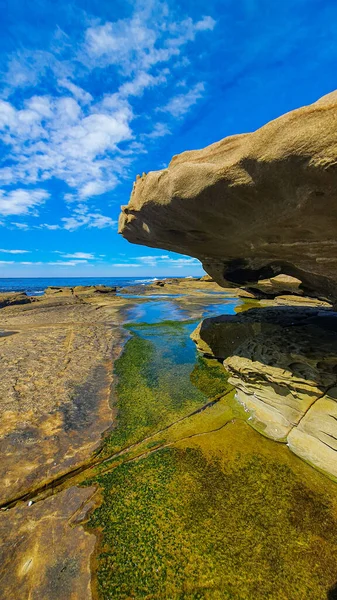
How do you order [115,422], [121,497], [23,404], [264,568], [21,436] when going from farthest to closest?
[23,404]
[115,422]
[21,436]
[121,497]
[264,568]

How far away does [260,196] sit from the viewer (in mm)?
4277

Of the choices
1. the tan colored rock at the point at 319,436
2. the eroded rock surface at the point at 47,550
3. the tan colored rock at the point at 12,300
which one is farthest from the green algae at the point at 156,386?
the tan colored rock at the point at 12,300

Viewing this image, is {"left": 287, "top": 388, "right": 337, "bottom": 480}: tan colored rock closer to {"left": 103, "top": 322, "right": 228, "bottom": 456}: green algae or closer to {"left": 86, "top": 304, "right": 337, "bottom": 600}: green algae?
{"left": 86, "top": 304, "right": 337, "bottom": 600}: green algae

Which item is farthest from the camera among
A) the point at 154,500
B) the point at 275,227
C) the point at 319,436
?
the point at 275,227

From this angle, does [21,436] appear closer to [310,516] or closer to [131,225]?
[310,516]

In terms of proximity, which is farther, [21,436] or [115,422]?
[115,422]

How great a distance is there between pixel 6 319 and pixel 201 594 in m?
21.4

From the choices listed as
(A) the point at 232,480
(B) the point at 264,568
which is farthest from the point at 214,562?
(A) the point at 232,480

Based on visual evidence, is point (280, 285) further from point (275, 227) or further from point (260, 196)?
point (260, 196)

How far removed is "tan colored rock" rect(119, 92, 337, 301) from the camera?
3256 millimetres

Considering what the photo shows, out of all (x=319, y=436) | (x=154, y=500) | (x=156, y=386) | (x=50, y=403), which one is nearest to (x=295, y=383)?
(x=319, y=436)

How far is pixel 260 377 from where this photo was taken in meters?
6.23

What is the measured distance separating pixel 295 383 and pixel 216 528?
3146 mm

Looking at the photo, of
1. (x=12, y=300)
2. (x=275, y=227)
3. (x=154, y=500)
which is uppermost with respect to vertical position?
(x=275, y=227)
